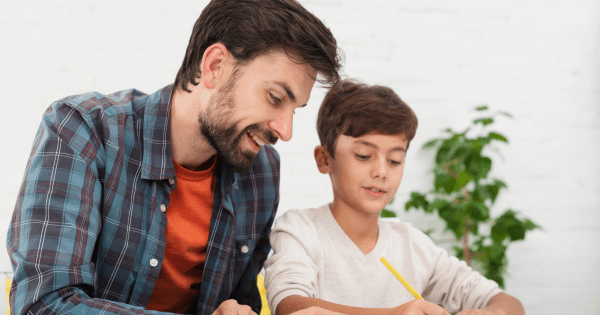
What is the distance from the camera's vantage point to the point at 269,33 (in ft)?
3.25

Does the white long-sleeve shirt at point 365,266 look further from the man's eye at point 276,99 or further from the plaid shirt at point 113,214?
the man's eye at point 276,99

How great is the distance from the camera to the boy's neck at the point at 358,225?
3.83 ft

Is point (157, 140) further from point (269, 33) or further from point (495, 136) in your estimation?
point (495, 136)

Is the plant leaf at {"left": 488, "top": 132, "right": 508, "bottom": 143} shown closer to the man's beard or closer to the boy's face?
the boy's face

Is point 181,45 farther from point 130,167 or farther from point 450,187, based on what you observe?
point 450,187

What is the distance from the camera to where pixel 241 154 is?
1.07 metres

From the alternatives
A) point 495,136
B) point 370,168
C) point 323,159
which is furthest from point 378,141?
point 495,136

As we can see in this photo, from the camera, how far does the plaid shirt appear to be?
78cm

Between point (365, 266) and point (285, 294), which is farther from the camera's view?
point (365, 266)

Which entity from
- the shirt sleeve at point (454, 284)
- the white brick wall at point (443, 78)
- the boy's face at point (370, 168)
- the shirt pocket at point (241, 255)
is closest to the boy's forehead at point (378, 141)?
the boy's face at point (370, 168)

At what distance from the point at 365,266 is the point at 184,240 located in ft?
1.44

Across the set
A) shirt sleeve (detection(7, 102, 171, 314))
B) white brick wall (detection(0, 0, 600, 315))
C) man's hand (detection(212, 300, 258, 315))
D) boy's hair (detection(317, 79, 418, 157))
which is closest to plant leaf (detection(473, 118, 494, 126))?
white brick wall (detection(0, 0, 600, 315))

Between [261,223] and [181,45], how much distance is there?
0.88 meters

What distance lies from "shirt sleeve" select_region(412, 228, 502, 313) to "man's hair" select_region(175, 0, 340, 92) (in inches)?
20.3
